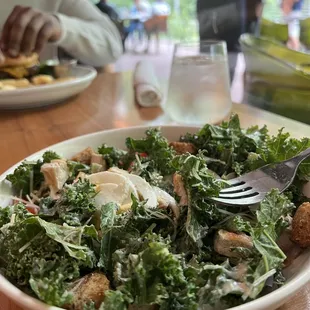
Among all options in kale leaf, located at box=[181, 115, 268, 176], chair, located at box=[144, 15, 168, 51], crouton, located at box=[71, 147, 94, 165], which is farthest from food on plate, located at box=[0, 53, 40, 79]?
chair, located at box=[144, 15, 168, 51]

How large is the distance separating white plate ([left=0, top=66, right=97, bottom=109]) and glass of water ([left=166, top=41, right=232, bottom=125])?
0.36 m

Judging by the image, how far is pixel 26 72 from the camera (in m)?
1.72

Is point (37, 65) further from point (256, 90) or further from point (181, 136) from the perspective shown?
point (181, 136)

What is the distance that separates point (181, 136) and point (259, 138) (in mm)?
176

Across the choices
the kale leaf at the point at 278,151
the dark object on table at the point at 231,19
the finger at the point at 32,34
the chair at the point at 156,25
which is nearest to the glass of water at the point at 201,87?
the kale leaf at the point at 278,151

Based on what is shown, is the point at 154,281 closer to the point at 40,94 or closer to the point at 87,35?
the point at 40,94

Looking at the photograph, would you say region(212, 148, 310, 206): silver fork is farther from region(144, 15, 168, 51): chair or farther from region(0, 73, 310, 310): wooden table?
region(144, 15, 168, 51): chair

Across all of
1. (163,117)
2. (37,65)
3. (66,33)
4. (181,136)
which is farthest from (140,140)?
(66,33)

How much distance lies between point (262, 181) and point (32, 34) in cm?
144

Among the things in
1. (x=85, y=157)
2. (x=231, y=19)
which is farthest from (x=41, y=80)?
(x=231, y=19)

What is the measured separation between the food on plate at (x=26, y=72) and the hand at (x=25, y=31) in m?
0.05

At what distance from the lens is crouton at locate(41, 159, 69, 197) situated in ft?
2.65

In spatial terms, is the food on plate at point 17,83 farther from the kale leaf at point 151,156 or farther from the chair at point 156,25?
the chair at point 156,25

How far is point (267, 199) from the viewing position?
658 mm
